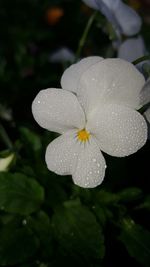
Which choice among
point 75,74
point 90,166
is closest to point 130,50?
point 75,74

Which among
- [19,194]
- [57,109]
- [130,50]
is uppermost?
[57,109]

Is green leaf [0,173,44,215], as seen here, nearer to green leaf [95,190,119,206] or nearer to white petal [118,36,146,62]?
green leaf [95,190,119,206]

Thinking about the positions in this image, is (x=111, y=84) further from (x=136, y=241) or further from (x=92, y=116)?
(x=136, y=241)

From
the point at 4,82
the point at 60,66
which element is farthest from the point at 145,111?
the point at 60,66

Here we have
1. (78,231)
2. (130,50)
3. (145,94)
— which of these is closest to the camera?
(145,94)

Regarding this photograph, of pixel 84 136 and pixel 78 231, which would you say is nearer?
pixel 84 136

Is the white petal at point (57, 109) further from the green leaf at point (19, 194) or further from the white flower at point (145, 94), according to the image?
the green leaf at point (19, 194)

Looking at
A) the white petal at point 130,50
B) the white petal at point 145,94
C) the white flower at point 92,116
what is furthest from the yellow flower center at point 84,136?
the white petal at point 130,50
